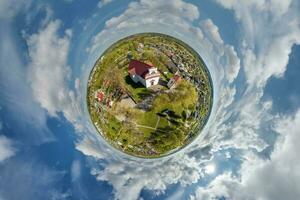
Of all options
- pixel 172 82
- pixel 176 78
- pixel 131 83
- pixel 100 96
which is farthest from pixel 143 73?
pixel 100 96

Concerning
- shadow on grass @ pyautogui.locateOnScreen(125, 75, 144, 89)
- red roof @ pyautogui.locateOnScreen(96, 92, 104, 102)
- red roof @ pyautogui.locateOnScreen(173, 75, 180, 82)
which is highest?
red roof @ pyautogui.locateOnScreen(173, 75, 180, 82)

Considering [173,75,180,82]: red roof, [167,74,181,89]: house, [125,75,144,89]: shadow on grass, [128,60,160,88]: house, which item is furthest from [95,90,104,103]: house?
[173,75,180,82]: red roof

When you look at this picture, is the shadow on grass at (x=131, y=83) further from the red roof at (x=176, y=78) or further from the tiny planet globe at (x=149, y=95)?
the red roof at (x=176, y=78)

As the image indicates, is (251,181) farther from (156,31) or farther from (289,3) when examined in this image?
(156,31)

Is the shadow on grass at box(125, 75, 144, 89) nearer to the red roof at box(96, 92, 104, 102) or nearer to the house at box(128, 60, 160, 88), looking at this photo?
the house at box(128, 60, 160, 88)

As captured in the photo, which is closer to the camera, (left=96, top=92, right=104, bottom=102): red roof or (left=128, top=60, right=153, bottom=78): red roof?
(left=128, top=60, right=153, bottom=78): red roof

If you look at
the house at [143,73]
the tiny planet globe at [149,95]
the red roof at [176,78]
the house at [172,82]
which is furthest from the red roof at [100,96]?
the red roof at [176,78]

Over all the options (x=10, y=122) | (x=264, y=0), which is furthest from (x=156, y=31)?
(x=10, y=122)

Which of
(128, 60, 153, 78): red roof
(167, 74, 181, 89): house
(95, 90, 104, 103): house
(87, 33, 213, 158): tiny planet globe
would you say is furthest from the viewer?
(167, 74, 181, 89): house

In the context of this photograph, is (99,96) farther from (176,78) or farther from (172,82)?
(176,78)
